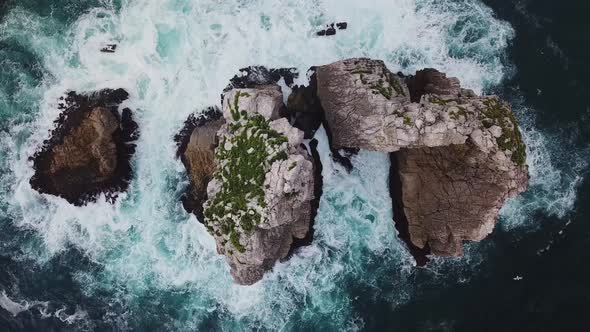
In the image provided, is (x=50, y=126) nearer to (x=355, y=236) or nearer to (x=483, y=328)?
(x=355, y=236)

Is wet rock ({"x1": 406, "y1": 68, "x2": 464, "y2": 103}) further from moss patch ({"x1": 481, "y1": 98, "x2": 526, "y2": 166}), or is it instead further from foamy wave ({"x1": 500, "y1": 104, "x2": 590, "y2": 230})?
foamy wave ({"x1": 500, "y1": 104, "x2": 590, "y2": 230})

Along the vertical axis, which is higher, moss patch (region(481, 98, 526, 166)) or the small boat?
moss patch (region(481, 98, 526, 166))

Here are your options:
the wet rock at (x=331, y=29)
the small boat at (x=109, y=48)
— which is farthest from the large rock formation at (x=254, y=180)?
the small boat at (x=109, y=48)

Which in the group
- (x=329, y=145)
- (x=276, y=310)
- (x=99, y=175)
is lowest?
(x=276, y=310)

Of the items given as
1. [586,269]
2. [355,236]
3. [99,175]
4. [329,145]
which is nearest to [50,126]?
[99,175]

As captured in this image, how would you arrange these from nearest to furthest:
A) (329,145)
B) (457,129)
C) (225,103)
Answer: (457,129), (225,103), (329,145)

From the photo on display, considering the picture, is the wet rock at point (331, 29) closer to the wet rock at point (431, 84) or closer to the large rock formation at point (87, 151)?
the wet rock at point (431, 84)

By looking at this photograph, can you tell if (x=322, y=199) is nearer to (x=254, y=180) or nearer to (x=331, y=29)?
(x=254, y=180)

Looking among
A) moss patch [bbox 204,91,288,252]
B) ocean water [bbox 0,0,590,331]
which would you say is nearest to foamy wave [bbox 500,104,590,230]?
ocean water [bbox 0,0,590,331]
